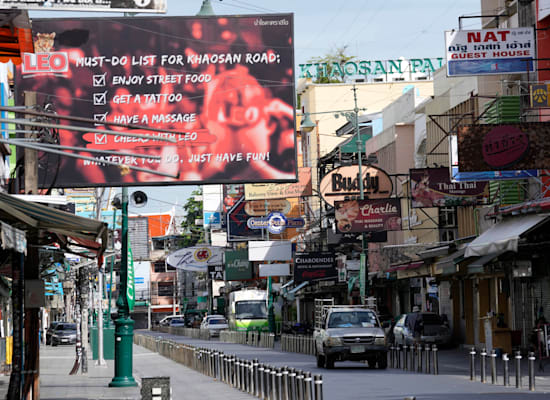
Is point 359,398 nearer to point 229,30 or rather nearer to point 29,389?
point 29,389

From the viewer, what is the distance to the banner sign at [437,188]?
119ft

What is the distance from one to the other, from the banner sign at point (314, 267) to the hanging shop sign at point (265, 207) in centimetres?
1572

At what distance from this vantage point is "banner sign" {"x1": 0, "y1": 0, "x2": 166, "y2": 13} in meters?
12.5

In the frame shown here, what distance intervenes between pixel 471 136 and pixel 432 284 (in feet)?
76.1

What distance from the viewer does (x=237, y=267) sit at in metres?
86.5

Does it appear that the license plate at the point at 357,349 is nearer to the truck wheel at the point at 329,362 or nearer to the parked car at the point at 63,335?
the truck wheel at the point at 329,362

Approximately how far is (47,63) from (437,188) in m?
16.5

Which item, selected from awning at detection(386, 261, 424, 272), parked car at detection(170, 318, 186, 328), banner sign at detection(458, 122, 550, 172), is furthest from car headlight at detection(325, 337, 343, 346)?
parked car at detection(170, 318, 186, 328)

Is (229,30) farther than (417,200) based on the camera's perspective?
No

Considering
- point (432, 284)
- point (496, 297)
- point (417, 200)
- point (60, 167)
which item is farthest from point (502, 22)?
point (60, 167)

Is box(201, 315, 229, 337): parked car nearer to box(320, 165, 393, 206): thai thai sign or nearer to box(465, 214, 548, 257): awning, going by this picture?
box(320, 165, 393, 206): thai thai sign

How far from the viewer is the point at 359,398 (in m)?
20.8

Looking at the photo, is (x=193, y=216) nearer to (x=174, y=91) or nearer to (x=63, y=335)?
(x=63, y=335)

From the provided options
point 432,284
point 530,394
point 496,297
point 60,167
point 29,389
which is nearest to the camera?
point 29,389
